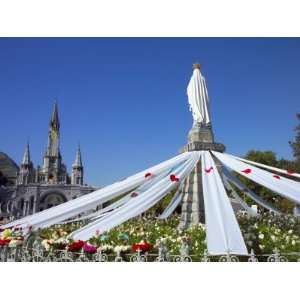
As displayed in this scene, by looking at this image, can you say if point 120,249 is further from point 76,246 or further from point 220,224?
point 220,224

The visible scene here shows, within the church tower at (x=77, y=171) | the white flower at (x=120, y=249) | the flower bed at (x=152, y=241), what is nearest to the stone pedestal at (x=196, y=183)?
the flower bed at (x=152, y=241)

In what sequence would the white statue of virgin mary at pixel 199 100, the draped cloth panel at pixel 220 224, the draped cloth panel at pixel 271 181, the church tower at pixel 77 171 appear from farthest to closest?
the church tower at pixel 77 171
the white statue of virgin mary at pixel 199 100
the draped cloth panel at pixel 271 181
the draped cloth panel at pixel 220 224

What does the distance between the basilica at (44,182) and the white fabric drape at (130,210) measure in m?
44.8

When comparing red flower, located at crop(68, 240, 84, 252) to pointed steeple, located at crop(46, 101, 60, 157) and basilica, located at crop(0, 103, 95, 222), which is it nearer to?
basilica, located at crop(0, 103, 95, 222)

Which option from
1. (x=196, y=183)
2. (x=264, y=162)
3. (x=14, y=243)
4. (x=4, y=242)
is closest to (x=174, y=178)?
(x=196, y=183)

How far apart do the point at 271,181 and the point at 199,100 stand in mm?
3807

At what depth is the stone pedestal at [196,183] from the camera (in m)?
10.1

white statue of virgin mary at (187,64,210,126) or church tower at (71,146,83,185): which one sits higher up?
church tower at (71,146,83,185)

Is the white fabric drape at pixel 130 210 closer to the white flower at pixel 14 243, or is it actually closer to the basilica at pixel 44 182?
the white flower at pixel 14 243

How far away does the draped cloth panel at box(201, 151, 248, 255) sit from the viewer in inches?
217

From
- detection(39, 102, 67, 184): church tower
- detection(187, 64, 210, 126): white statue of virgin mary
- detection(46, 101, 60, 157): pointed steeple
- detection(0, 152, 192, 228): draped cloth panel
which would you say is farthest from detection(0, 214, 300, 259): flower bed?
detection(46, 101, 60, 157): pointed steeple

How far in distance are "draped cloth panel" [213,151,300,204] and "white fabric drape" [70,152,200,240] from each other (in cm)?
135
